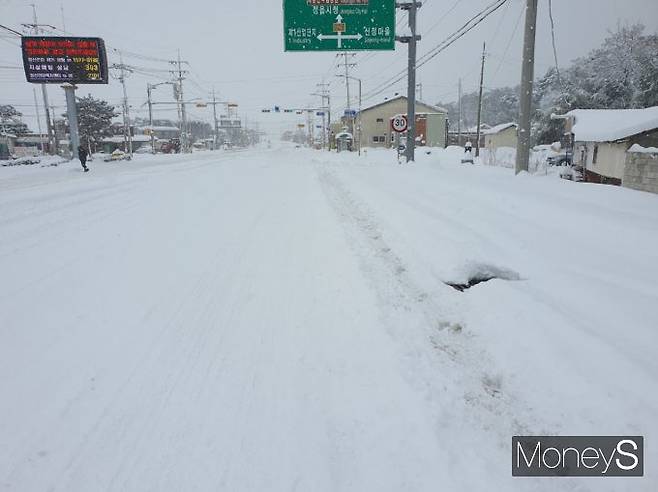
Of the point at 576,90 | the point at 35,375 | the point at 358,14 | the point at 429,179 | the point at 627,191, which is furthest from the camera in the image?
the point at 576,90

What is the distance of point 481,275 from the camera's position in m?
5.24

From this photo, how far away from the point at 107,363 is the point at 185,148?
67.4m

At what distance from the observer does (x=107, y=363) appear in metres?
3.35

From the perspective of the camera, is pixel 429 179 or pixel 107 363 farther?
pixel 429 179

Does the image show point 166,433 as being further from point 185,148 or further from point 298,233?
point 185,148

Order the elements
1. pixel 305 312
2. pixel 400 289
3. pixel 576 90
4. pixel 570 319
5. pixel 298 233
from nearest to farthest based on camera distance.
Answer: pixel 570 319, pixel 305 312, pixel 400 289, pixel 298 233, pixel 576 90

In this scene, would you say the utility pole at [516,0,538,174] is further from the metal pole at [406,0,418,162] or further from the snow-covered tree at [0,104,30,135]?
the snow-covered tree at [0,104,30,135]

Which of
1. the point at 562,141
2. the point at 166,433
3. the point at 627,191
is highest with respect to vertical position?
the point at 562,141

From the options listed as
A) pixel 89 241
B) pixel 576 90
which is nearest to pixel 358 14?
pixel 89 241

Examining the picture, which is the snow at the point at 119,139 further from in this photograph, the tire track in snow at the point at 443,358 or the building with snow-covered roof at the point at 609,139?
the tire track in snow at the point at 443,358

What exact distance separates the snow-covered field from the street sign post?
2866 centimetres

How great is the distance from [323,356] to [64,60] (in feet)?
115

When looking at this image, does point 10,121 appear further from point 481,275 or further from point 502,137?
point 481,275

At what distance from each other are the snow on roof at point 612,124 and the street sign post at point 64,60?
32.2 metres
